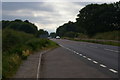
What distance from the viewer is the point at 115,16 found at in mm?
83125

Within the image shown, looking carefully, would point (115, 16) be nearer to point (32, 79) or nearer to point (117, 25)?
point (117, 25)

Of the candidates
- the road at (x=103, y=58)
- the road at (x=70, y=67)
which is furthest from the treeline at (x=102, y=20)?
the road at (x=70, y=67)

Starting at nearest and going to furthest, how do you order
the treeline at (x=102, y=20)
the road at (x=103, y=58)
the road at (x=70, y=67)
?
the road at (x=70, y=67), the road at (x=103, y=58), the treeline at (x=102, y=20)

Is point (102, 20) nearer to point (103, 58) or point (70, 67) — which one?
point (103, 58)

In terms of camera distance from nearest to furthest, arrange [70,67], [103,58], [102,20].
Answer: [70,67], [103,58], [102,20]

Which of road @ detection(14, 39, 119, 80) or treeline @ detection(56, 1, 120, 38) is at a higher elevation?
treeline @ detection(56, 1, 120, 38)

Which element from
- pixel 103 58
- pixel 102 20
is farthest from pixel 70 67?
pixel 102 20

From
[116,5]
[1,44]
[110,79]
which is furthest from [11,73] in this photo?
[116,5]

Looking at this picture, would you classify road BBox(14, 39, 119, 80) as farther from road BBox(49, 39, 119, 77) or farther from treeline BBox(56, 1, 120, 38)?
treeline BBox(56, 1, 120, 38)

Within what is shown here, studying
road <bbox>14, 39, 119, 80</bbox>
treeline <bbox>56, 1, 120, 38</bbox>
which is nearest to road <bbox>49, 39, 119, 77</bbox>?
road <bbox>14, 39, 119, 80</bbox>

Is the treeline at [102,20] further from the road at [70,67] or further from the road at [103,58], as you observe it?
the road at [70,67]

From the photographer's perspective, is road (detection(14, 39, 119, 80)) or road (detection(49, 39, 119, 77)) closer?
road (detection(14, 39, 119, 80))

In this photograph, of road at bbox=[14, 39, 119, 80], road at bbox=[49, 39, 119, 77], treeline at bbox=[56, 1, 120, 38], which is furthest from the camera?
treeline at bbox=[56, 1, 120, 38]

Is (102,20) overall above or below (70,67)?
above
